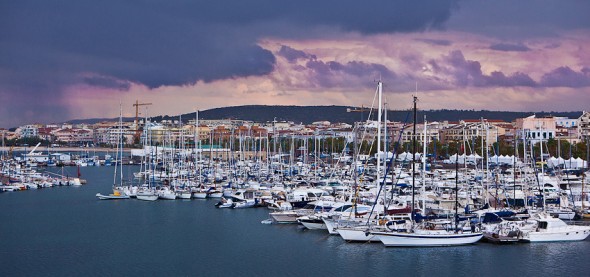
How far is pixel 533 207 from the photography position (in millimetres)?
27031

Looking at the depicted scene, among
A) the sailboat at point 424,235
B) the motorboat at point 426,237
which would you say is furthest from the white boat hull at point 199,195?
the motorboat at point 426,237

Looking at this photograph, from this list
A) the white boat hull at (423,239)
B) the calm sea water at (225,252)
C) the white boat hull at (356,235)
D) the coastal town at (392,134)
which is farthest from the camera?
the coastal town at (392,134)

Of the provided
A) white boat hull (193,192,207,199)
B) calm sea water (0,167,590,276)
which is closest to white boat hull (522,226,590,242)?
calm sea water (0,167,590,276)

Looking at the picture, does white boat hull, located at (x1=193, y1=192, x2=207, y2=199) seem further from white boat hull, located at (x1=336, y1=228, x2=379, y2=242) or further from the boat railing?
the boat railing

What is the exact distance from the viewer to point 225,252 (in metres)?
23.8

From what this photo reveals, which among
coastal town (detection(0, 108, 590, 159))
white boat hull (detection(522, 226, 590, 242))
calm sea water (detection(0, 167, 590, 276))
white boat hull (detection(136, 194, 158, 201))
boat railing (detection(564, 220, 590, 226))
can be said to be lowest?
calm sea water (detection(0, 167, 590, 276))

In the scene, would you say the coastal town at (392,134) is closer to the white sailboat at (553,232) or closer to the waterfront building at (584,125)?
the waterfront building at (584,125)

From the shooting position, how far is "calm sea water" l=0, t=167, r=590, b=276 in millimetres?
20719

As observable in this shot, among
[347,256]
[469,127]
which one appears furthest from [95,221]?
[469,127]

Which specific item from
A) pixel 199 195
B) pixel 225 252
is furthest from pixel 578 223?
pixel 199 195

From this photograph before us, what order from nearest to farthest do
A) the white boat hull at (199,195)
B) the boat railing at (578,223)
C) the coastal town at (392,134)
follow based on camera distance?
the boat railing at (578,223)
the white boat hull at (199,195)
the coastal town at (392,134)

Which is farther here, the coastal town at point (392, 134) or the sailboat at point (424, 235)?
the coastal town at point (392, 134)

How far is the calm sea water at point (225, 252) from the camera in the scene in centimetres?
2072

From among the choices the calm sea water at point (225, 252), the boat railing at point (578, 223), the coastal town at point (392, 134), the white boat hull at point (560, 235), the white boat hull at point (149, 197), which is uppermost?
the coastal town at point (392, 134)
